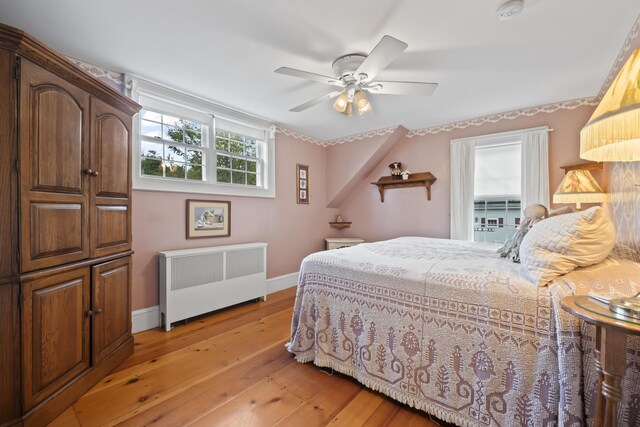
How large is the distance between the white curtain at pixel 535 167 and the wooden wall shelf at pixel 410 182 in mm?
1056

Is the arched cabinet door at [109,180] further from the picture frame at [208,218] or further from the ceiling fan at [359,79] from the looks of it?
the ceiling fan at [359,79]

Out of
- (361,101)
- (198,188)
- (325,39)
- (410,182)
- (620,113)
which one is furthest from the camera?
(410,182)

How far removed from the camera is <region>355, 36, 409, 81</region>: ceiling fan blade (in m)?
1.54

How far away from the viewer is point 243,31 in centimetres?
181

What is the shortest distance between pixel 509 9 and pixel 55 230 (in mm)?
2902

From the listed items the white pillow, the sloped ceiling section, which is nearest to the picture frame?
the sloped ceiling section

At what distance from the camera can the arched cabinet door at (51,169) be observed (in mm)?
1310

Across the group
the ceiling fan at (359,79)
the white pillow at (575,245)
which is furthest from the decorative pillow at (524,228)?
the ceiling fan at (359,79)

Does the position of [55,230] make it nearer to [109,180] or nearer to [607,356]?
[109,180]

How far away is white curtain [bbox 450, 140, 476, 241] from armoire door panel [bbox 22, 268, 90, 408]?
12.7 feet

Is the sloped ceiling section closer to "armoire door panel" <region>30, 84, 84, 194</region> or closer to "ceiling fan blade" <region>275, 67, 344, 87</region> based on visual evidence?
"ceiling fan blade" <region>275, 67, 344, 87</region>

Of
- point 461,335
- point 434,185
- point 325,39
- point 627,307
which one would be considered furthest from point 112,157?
point 434,185

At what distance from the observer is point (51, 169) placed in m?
1.44

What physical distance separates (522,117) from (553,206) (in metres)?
1.15
